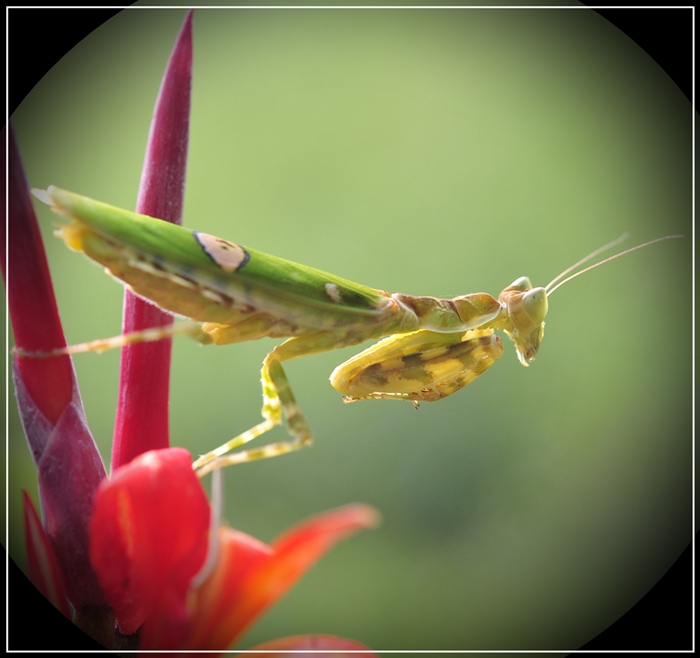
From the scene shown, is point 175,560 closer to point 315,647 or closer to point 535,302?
point 315,647

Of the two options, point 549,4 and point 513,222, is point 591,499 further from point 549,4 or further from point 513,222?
point 549,4

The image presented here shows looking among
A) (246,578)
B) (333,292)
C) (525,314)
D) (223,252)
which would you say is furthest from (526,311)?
(246,578)

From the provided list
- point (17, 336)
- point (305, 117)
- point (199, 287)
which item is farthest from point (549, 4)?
point (17, 336)

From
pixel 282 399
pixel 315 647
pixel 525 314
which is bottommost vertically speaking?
pixel 315 647

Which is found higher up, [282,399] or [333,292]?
[333,292]

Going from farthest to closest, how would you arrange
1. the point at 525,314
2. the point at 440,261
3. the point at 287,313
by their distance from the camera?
the point at 440,261, the point at 525,314, the point at 287,313

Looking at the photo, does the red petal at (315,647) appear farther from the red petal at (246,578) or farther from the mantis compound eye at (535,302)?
the mantis compound eye at (535,302)

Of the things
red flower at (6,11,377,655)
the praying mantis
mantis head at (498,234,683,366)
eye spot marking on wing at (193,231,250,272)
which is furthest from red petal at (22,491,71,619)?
mantis head at (498,234,683,366)
